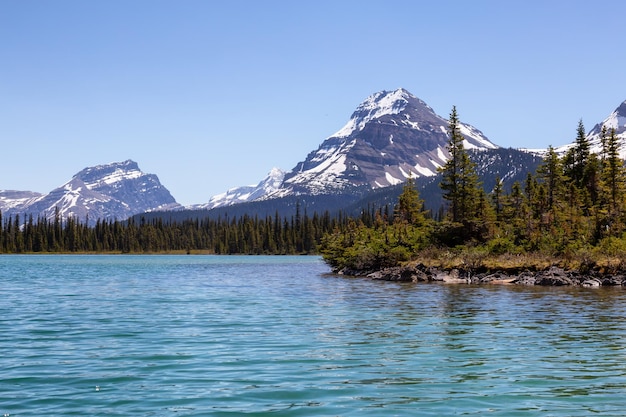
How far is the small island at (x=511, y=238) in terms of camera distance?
57219 mm

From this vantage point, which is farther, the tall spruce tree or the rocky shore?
the tall spruce tree

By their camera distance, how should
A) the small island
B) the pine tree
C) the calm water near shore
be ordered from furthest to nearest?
the pine tree, the small island, the calm water near shore

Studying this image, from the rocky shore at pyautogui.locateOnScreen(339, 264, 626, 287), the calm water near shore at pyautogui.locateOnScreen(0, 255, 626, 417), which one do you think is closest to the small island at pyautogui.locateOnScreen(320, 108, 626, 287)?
the rocky shore at pyautogui.locateOnScreen(339, 264, 626, 287)

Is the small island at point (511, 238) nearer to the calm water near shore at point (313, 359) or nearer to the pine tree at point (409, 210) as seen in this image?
the pine tree at point (409, 210)

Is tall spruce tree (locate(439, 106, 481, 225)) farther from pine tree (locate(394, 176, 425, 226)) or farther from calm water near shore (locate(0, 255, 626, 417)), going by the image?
calm water near shore (locate(0, 255, 626, 417))

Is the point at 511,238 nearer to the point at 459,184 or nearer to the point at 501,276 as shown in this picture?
the point at 501,276

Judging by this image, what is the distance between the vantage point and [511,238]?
68062 mm

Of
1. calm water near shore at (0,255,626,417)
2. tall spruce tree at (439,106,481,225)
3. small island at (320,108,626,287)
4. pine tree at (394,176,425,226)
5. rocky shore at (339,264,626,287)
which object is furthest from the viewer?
pine tree at (394,176,425,226)

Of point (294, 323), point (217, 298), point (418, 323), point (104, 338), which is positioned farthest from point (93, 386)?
point (217, 298)

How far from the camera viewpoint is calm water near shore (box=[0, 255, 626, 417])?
1321 cm

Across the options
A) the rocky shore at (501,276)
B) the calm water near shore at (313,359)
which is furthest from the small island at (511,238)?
the calm water near shore at (313,359)

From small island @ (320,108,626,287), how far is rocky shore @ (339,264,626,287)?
85mm

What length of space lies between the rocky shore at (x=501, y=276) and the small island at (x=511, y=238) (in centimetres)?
8

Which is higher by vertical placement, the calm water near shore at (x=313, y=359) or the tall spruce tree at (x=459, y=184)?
the tall spruce tree at (x=459, y=184)
